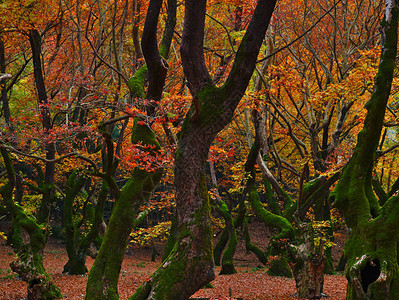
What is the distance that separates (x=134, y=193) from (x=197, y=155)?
283cm

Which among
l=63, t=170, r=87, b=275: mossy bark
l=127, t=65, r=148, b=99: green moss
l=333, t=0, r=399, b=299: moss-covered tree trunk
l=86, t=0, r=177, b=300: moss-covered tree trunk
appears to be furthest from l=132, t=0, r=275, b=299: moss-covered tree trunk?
l=63, t=170, r=87, b=275: mossy bark

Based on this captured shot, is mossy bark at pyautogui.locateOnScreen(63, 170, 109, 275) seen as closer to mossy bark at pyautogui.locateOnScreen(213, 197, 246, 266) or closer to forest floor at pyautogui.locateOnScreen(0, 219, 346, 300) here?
forest floor at pyautogui.locateOnScreen(0, 219, 346, 300)

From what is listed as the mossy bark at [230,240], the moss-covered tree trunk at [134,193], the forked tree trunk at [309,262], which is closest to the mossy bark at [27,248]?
the moss-covered tree trunk at [134,193]

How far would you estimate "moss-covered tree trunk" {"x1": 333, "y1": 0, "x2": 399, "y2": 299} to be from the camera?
5.79 meters

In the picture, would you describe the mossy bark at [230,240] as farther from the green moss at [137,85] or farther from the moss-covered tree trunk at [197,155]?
the moss-covered tree trunk at [197,155]

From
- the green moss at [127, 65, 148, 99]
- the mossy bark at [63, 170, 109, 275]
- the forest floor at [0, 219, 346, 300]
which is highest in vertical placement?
the green moss at [127, 65, 148, 99]

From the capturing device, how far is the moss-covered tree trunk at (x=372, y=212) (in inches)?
228

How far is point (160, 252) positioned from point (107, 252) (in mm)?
23837

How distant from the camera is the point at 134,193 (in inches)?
334

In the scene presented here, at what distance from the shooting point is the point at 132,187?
28.1 ft

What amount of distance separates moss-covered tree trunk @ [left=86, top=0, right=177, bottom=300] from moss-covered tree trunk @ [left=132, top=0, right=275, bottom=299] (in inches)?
54.7

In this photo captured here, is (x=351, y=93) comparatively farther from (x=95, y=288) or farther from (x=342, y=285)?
(x=95, y=288)

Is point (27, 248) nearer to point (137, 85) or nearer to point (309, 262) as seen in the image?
point (137, 85)

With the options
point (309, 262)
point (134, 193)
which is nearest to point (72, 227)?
point (134, 193)
